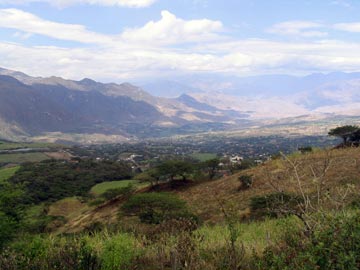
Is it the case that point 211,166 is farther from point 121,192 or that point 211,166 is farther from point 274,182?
point 274,182

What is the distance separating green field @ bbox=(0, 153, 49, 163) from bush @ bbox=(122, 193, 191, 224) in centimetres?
10591

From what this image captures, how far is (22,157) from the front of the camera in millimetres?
128250

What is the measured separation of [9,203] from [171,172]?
54.1 feet

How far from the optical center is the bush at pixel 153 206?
74.4ft

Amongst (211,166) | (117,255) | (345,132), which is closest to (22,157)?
(211,166)

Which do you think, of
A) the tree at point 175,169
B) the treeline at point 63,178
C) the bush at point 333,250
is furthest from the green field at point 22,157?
the bush at point 333,250

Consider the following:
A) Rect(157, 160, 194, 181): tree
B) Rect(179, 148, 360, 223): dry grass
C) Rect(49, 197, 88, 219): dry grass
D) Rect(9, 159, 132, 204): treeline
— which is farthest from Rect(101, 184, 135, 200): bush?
Rect(9, 159, 132, 204): treeline

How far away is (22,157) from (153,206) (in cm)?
11497

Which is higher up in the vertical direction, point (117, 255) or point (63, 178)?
point (117, 255)

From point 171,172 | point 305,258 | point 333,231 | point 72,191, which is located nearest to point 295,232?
point 333,231

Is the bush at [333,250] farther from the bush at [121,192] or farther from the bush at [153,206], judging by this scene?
the bush at [121,192]

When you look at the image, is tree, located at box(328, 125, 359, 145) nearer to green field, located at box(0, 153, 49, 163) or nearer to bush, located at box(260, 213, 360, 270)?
bush, located at box(260, 213, 360, 270)

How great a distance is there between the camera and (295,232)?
6.09m

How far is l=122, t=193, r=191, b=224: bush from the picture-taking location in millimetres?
22672
